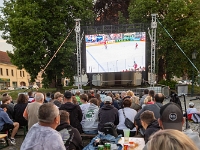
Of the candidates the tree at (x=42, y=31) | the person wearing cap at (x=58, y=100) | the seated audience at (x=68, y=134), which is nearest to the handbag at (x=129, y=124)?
the seated audience at (x=68, y=134)

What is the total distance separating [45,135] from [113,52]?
46.2 feet

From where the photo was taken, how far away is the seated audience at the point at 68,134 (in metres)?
3.37

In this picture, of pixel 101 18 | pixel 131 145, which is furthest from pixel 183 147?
pixel 101 18

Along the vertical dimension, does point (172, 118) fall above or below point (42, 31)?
below

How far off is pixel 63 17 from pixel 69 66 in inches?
169

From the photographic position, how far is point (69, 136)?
3.40 meters

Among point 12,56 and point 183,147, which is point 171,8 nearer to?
point 12,56

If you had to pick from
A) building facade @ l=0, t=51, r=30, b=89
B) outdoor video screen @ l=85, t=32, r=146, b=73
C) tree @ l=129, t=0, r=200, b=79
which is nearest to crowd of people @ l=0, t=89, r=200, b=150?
outdoor video screen @ l=85, t=32, r=146, b=73

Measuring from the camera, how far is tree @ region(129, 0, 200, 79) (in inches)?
717

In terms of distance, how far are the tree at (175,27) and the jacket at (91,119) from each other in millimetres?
14457

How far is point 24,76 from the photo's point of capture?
2238 inches

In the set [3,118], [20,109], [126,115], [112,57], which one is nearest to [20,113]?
[20,109]

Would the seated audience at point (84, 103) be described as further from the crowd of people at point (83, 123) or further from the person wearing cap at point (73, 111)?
the person wearing cap at point (73, 111)

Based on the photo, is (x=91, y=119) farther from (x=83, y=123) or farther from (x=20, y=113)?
(x=20, y=113)
